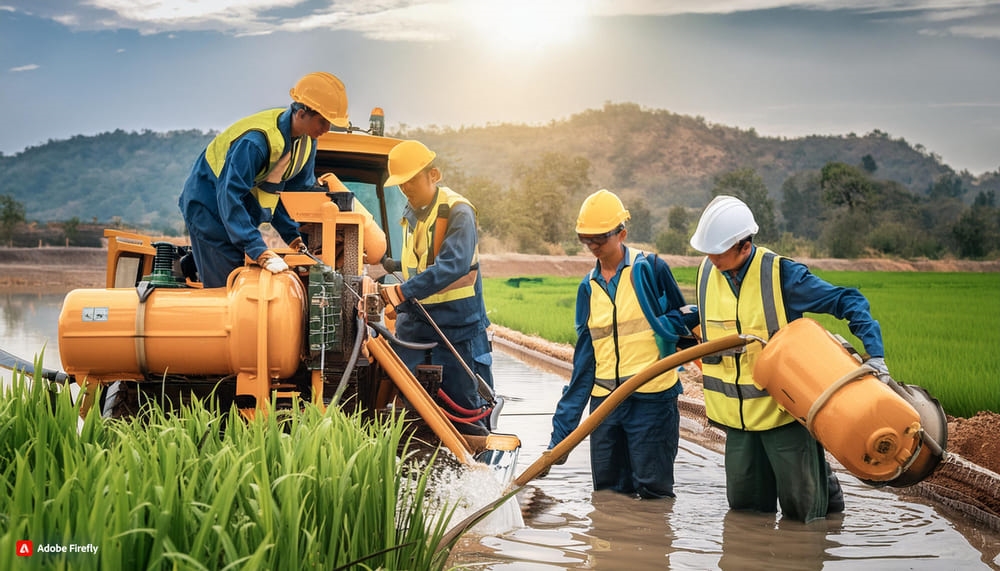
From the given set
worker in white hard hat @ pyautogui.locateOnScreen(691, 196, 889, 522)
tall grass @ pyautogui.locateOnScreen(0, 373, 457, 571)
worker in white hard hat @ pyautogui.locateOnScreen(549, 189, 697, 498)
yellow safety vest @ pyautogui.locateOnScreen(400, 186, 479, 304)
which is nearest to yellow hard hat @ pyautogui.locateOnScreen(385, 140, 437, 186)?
yellow safety vest @ pyautogui.locateOnScreen(400, 186, 479, 304)

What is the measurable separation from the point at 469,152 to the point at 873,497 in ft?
430

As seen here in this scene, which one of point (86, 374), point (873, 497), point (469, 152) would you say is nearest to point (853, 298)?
point (873, 497)

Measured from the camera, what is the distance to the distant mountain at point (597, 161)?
119 m

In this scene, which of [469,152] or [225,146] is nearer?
[225,146]

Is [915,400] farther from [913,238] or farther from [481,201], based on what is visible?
[481,201]

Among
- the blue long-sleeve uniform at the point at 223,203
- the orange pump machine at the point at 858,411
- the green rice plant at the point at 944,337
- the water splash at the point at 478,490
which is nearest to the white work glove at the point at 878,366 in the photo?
the orange pump machine at the point at 858,411

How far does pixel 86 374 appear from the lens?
461 centimetres

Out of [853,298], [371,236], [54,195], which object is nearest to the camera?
[853,298]

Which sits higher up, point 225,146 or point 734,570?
point 225,146

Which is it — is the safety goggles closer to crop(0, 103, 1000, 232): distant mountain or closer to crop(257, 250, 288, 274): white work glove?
crop(257, 250, 288, 274): white work glove

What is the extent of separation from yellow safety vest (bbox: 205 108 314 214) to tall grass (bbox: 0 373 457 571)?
5.78 ft

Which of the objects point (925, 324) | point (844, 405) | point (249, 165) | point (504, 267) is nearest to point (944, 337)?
point (925, 324)

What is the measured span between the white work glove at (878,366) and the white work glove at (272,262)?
2.66 metres

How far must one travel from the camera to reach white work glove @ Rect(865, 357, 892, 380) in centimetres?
435
